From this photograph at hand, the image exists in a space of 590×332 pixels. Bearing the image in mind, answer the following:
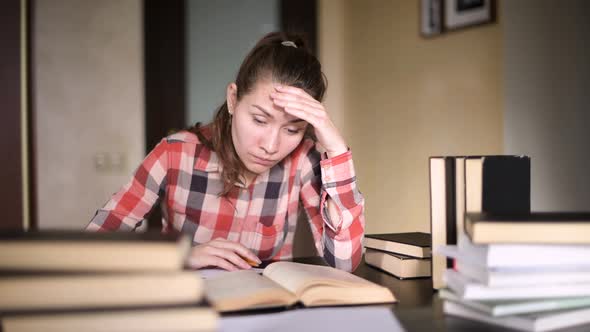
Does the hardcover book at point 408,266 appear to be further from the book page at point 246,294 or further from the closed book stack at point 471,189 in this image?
the book page at point 246,294

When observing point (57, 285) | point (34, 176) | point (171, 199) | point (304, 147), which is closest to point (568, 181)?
point (304, 147)

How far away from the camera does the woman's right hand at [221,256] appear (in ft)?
3.39

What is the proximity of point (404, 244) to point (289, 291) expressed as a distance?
0.36 m

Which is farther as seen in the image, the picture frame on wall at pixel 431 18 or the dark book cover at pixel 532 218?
the picture frame on wall at pixel 431 18

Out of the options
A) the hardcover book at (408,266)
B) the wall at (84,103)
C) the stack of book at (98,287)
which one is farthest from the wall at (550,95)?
the wall at (84,103)

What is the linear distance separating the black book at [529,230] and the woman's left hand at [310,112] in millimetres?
547

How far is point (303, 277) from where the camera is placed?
32.9 inches

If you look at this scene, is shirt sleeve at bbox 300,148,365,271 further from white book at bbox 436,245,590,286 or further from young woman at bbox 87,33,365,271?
white book at bbox 436,245,590,286

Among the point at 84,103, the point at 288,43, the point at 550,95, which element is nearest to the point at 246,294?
the point at 288,43

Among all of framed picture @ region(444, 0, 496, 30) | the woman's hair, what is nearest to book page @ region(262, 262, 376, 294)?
the woman's hair

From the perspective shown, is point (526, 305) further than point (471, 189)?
No

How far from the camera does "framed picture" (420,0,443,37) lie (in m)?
2.49

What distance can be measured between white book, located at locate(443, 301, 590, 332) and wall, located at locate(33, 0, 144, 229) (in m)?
2.73

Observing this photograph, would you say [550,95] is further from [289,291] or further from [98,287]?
[98,287]
